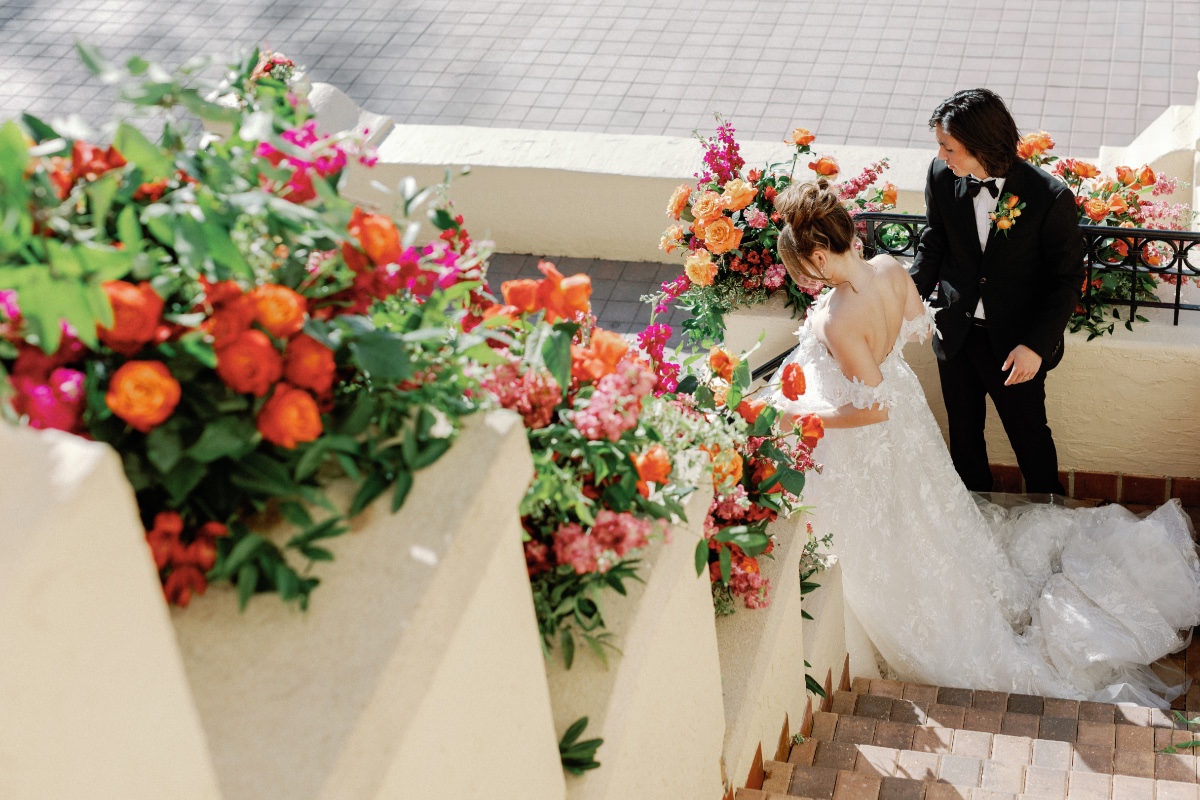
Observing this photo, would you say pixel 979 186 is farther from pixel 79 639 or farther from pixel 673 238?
pixel 79 639

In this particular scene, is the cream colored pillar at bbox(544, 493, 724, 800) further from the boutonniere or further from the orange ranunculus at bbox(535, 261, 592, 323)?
the boutonniere

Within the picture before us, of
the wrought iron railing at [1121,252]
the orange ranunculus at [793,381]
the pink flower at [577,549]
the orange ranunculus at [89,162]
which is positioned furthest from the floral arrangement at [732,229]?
the orange ranunculus at [89,162]

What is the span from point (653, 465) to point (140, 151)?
0.99 m

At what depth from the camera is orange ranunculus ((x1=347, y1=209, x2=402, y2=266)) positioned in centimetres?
160

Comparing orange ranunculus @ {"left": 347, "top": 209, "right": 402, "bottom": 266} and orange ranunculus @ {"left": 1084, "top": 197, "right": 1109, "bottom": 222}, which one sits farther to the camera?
orange ranunculus @ {"left": 1084, "top": 197, "right": 1109, "bottom": 222}

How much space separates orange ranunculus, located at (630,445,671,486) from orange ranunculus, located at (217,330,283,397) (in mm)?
778

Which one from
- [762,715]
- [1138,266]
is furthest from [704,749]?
[1138,266]

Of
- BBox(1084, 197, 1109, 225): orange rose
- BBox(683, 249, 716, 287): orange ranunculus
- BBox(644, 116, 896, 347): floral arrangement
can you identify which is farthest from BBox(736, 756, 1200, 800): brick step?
BBox(1084, 197, 1109, 225): orange rose

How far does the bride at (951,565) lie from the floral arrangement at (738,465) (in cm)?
99

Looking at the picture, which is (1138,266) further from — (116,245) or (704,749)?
(116,245)

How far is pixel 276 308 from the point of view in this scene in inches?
58.7

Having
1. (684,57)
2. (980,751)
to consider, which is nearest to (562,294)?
(980,751)

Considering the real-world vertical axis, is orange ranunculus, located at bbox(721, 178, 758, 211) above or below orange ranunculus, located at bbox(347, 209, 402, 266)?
below

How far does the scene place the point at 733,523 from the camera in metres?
2.90
